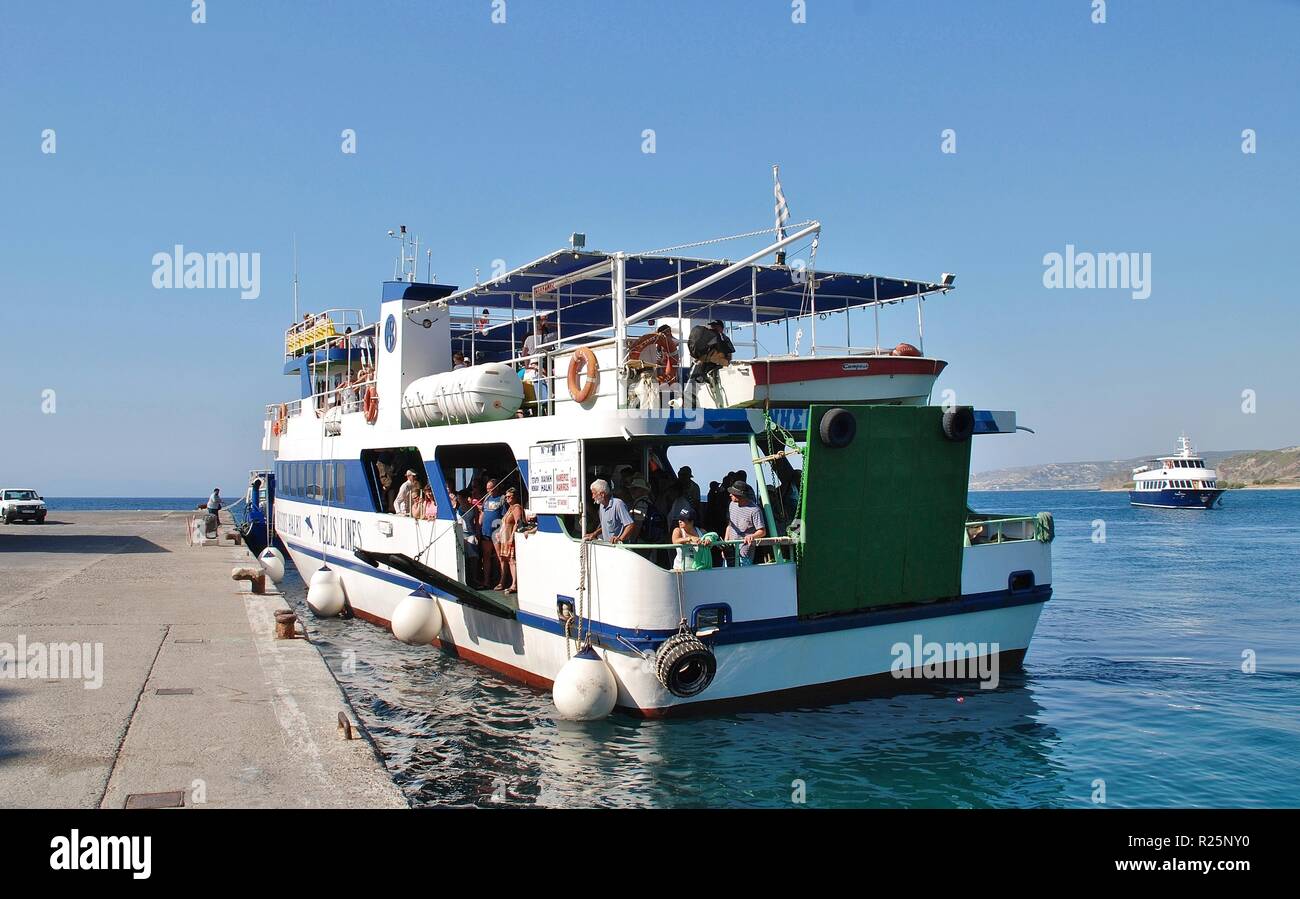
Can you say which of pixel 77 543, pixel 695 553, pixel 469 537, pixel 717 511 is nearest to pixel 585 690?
pixel 695 553

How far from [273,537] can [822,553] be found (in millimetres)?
23349

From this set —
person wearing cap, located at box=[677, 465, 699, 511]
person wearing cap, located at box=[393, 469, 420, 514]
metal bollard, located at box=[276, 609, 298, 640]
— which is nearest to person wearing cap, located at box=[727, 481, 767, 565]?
person wearing cap, located at box=[677, 465, 699, 511]

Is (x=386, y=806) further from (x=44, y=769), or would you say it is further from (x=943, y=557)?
(x=943, y=557)

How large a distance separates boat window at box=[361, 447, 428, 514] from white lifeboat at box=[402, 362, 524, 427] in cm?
380

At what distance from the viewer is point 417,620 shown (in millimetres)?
14148

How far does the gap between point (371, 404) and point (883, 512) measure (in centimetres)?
1013

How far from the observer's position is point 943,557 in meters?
11.7

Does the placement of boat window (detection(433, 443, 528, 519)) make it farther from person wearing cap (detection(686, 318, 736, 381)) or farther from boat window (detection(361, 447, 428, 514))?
person wearing cap (detection(686, 318, 736, 381))

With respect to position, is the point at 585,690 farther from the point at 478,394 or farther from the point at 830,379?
the point at 478,394

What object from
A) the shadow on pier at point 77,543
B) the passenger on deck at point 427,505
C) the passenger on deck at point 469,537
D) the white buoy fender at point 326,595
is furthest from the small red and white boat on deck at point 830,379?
the shadow on pier at point 77,543

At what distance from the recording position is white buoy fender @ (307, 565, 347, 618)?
758 inches

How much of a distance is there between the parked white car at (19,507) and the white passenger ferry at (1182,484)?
261 feet
